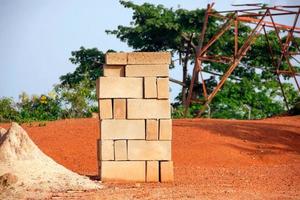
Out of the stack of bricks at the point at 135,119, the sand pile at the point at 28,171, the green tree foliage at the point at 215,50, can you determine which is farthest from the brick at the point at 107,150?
the green tree foliage at the point at 215,50

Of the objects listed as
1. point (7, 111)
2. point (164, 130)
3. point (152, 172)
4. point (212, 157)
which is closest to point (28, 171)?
point (152, 172)

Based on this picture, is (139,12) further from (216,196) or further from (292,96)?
(216,196)

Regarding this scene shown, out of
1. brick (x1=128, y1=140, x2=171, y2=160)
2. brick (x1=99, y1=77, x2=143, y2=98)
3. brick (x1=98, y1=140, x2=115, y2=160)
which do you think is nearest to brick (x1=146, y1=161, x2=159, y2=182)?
brick (x1=128, y1=140, x2=171, y2=160)

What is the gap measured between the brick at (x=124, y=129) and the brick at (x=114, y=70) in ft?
2.50

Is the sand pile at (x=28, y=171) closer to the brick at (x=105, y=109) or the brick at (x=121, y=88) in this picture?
the brick at (x=105, y=109)

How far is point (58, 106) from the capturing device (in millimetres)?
25062

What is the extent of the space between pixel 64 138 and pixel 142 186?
6289mm

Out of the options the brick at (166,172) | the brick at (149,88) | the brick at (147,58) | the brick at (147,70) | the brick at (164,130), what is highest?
the brick at (147,58)

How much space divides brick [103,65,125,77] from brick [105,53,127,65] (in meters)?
0.08

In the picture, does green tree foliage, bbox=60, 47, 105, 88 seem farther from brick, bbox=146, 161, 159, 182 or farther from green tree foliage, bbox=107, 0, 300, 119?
brick, bbox=146, 161, 159, 182

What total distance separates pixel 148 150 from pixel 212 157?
426cm

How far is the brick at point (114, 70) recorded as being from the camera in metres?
13.4

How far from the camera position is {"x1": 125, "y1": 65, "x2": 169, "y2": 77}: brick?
43.8 feet

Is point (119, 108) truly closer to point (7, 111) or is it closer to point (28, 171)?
point (28, 171)
